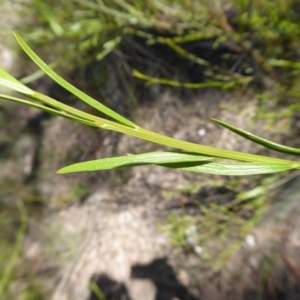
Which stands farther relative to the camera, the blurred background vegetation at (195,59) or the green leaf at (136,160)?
the blurred background vegetation at (195,59)

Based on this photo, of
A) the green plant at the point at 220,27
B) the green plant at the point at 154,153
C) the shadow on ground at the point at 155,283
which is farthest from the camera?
the shadow on ground at the point at 155,283

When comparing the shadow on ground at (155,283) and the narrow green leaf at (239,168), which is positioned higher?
the narrow green leaf at (239,168)

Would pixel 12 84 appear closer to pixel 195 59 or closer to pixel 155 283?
pixel 195 59

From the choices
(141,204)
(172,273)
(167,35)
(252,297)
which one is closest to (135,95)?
(167,35)

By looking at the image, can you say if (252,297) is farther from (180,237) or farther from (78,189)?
(78,189)

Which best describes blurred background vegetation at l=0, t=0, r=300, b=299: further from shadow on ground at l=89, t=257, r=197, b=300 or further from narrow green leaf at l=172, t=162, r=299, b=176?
narrow green leaf at l=172, t=162, r=299, b=176

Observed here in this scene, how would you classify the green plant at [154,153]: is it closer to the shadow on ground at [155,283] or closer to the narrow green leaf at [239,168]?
the narrow green leaf at [239,168]

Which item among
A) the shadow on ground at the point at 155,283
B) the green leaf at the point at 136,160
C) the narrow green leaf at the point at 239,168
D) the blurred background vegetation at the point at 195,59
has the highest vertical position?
the green leaf at the point at 136,160

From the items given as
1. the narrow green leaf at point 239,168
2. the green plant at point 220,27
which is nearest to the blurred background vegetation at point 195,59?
the green plant at point 220,27
